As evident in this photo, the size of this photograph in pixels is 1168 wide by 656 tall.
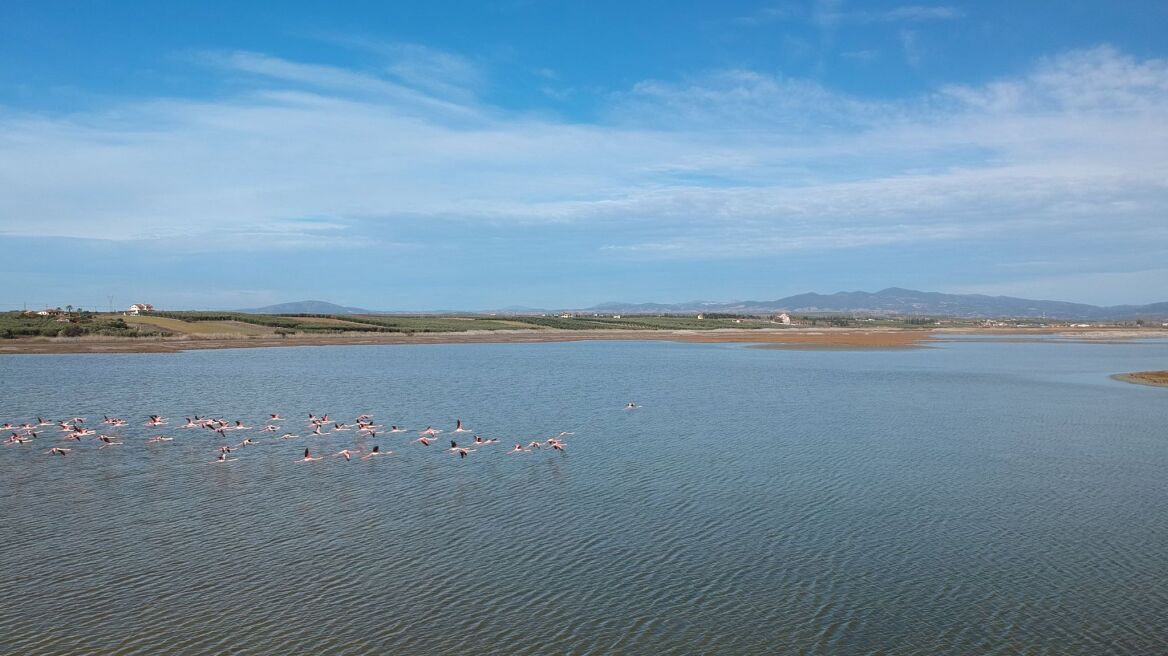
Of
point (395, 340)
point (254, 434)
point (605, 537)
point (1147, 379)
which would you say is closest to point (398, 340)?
point (395, 340)

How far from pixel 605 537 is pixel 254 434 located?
15009 mm

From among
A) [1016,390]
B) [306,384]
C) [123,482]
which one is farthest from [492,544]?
[1016,390]

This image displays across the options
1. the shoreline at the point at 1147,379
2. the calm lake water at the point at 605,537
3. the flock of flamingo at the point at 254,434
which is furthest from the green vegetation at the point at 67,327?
the shoreline at the point at 1147,379

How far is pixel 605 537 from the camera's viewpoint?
15.0 m

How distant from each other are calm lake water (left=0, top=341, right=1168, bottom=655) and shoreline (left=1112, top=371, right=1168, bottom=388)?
14.8 m

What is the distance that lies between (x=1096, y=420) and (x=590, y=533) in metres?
23.8

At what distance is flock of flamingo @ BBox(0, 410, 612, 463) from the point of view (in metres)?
22.7

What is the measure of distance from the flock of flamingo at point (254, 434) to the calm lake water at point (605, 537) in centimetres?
48

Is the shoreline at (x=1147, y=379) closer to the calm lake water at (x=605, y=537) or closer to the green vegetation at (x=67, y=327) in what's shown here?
the calm lake water at (x=605, y=537)

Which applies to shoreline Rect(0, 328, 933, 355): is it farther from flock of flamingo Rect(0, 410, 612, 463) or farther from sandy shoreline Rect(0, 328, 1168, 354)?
flock of flamingo Rect(0, 410, 612, 463)

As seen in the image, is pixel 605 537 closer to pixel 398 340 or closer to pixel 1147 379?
pixel 1147 379

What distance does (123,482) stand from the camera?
1877cm

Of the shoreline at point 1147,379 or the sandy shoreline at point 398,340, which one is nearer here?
the shoreline at point 1147,379

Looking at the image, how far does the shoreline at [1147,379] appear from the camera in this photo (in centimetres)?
4432
